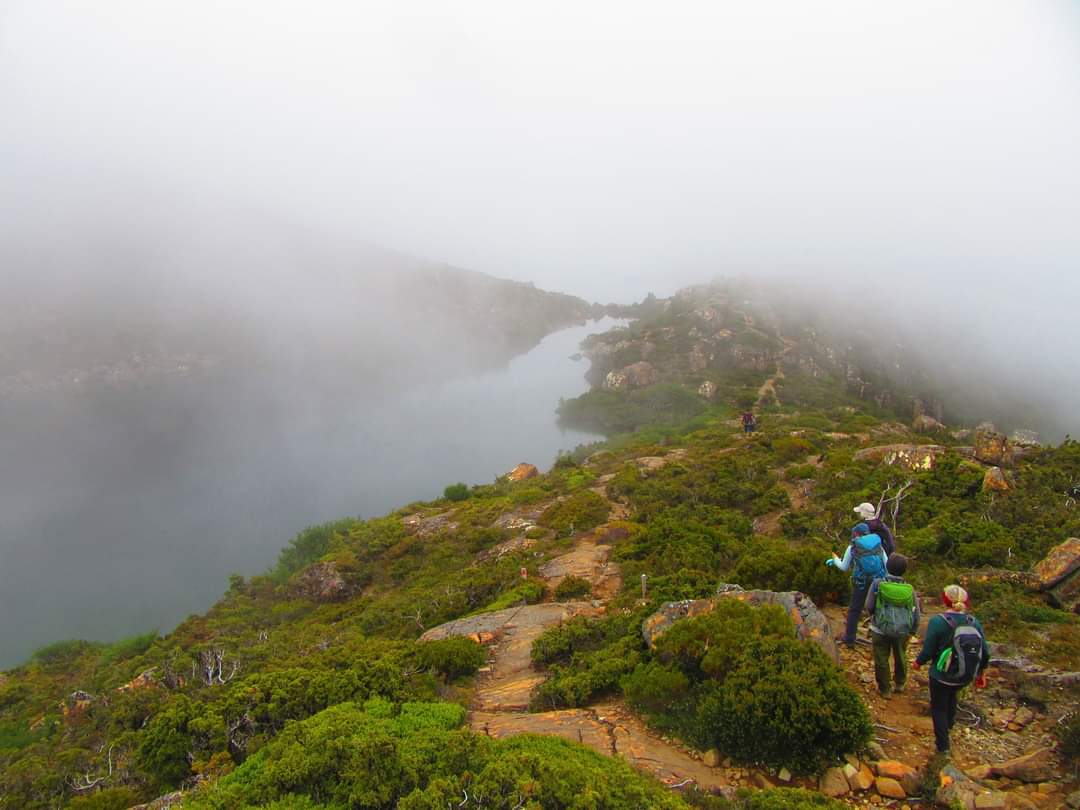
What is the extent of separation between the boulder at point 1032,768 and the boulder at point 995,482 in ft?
37.3

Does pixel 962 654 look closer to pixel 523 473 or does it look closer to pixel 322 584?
pixel 322 584

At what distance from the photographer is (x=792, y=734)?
6086 millimetres

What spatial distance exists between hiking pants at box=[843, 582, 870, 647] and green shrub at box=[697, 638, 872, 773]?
56.4 inches

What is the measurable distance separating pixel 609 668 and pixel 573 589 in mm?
6228

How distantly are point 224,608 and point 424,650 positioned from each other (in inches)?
910

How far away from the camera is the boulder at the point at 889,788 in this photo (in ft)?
18.6

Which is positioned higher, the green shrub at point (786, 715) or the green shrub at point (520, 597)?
the green shrub at point (786, 715)

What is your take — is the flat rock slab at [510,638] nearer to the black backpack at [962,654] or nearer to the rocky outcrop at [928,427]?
the black backpack at [962,654]

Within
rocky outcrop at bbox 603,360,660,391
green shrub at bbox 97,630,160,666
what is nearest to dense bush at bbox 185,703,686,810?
green shrub at bbox 97,630,160,666

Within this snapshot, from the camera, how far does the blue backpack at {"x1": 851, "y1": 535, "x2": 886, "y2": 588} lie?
7.64m

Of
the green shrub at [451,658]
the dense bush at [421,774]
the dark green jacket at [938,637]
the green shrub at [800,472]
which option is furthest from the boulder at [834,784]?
the green shrub at [800,472]

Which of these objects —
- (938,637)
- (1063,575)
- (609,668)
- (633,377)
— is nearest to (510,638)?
(609,668)

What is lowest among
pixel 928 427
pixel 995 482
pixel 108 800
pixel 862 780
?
pixel 108 800

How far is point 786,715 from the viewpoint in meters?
6.26
